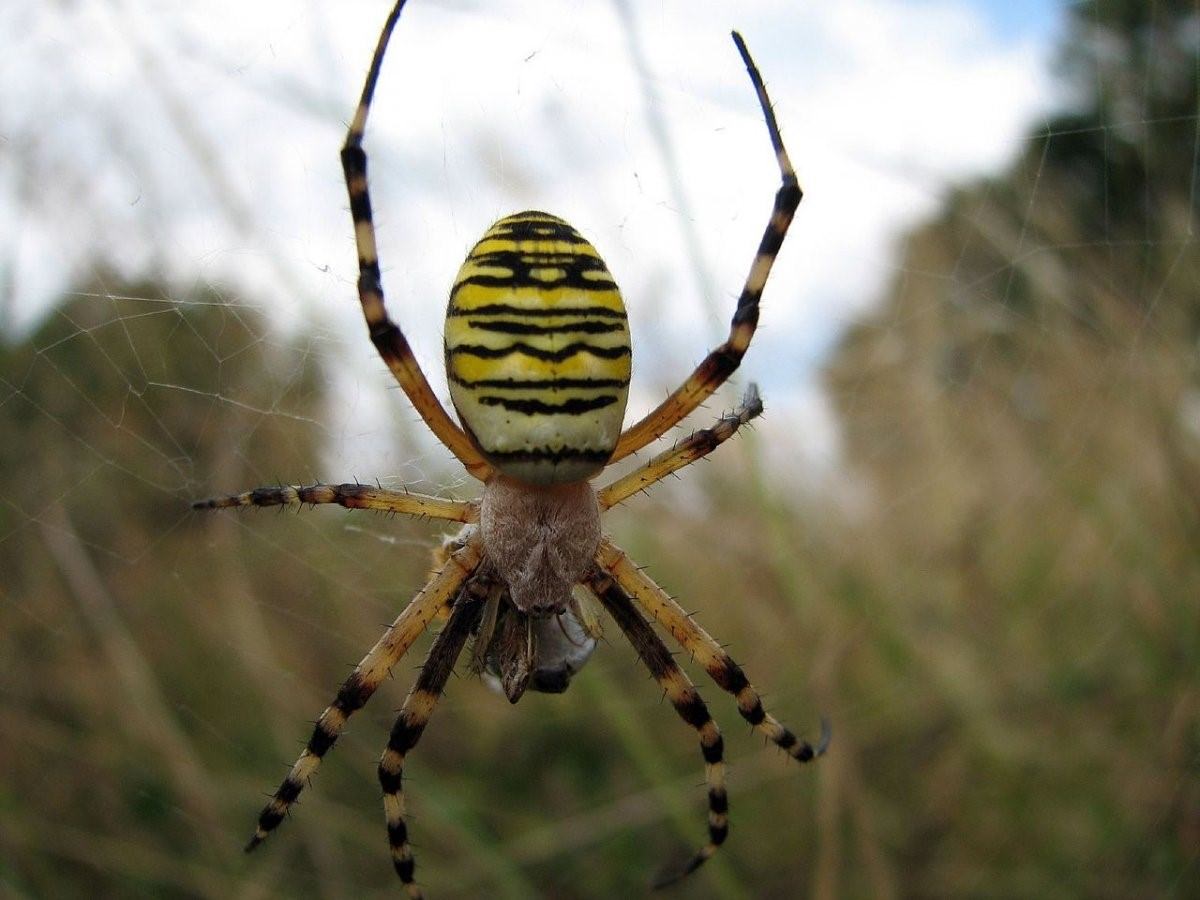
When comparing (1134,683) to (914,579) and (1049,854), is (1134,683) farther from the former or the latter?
(914,579)

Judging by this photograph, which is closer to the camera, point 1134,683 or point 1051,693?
point 1134,683

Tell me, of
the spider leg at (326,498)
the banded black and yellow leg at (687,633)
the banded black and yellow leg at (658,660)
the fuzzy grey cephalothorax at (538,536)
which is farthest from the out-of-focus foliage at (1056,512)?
the spider leg at (326,498)

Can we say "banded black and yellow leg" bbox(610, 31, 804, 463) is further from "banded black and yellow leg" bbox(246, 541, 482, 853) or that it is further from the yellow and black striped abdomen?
"banded black and yellow leg" bbox(246, 541, 482, 853)

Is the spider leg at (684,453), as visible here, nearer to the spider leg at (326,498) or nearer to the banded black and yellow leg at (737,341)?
the banded black and yellow leg at (737,341)

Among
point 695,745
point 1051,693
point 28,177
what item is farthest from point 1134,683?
point 28,177

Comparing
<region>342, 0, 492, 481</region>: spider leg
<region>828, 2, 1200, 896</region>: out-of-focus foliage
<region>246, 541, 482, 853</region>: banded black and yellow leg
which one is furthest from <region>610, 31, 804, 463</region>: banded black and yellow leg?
<region>828, 2, 1200, 896</region>: out-of-focus foliage

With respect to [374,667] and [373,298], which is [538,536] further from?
[373,298]

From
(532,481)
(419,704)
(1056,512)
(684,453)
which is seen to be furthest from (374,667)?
(1056,512)
